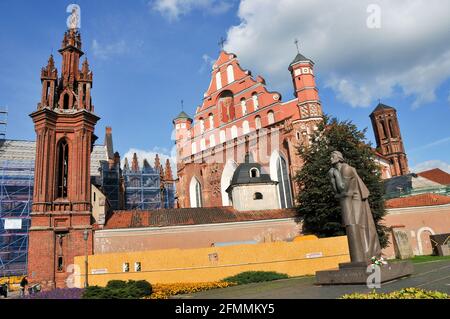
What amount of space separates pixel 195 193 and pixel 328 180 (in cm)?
1978

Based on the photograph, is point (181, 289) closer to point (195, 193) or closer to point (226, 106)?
point (195, 193)

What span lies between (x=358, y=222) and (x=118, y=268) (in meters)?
15.9

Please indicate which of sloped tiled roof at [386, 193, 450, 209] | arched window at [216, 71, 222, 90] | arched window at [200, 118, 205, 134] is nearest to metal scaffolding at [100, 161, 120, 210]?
arched window at [200, 118, 205, 134]

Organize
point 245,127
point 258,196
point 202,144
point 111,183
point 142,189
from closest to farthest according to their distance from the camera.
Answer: point 258,196 → point 245,127 → point 202,144 → point 111,183 → point 142,189

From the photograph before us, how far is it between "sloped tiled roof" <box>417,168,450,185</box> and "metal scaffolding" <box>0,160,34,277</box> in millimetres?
61075

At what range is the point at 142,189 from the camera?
169 ft

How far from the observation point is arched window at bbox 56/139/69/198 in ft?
91.9

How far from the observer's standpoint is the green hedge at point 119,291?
48.7 ft

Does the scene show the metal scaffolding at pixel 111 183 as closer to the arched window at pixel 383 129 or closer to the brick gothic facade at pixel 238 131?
the brick gothic facade at pixel 238 131

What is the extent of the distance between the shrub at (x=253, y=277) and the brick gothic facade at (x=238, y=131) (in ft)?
44.8

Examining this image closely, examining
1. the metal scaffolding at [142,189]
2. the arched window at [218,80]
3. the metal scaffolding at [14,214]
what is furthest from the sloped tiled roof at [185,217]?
the metal scaffolding at [142,189]

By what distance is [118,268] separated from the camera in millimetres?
22734

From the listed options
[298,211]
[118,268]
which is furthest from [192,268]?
[298,211]

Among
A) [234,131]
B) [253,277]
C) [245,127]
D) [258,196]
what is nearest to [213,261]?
[253,277]
